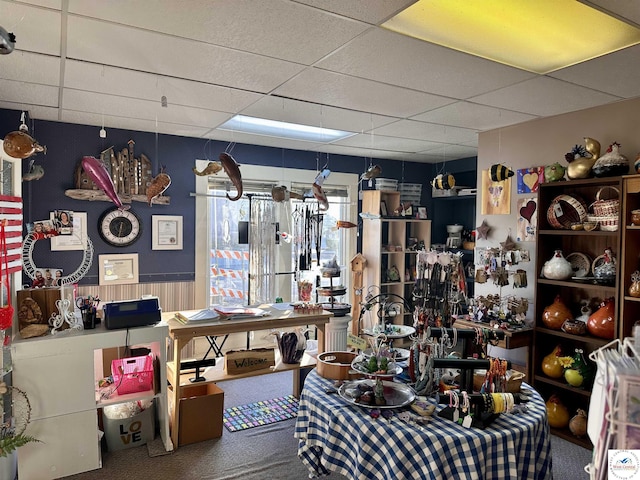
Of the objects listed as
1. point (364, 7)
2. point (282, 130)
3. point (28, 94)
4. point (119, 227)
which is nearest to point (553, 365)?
point (364, 7)

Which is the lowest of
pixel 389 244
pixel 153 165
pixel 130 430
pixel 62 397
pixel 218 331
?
pixel 130 430

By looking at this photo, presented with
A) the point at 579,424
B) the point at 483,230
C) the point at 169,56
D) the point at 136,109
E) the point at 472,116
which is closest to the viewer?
the point at 169,56

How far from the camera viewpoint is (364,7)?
5.92ft

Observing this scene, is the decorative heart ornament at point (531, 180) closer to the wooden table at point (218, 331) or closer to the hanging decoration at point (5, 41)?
the wooden table at point (218, 331)

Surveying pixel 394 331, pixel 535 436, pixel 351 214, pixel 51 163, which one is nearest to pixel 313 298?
pixel 351 214

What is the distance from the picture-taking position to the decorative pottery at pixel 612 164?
9.45ft

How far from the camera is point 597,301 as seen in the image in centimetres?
326

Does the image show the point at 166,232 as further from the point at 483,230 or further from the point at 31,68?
the point at 483,230

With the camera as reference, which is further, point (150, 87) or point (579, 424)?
point (579, 424)

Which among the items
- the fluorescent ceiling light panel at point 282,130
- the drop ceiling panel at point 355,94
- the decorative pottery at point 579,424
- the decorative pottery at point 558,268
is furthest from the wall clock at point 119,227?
the decorative pottery at point 579,424

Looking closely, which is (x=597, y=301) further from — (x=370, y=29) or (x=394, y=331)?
(x=370, y=29)

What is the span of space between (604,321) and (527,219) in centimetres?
103

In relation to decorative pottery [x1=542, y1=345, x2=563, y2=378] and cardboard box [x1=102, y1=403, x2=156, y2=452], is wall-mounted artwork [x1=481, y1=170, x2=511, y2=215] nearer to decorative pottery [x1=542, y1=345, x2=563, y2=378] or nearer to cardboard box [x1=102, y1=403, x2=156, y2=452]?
decorative pottery [x1=542, y1=345, x2=563, y2=378]

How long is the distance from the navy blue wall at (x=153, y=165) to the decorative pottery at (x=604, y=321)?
327 centimetres
